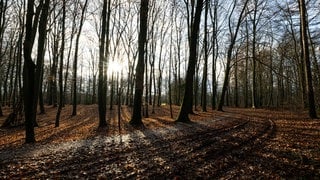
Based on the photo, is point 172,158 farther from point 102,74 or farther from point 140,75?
point 102,74

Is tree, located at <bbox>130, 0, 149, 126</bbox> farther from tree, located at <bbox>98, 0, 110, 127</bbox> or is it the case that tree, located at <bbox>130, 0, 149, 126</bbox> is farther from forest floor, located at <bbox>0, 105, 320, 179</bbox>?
forest floor, located at <bbox>0, 105, 320, 179</bbox>

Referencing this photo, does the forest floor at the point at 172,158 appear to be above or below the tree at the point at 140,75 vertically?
below

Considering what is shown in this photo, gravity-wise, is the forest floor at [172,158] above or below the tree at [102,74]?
below

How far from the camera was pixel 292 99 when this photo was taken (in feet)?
60.3

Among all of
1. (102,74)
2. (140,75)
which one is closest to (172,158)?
(140,75)

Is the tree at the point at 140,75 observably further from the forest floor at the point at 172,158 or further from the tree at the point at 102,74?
the forest floor at the point at 172,158

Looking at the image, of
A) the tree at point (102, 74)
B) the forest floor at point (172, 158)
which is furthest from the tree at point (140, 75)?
the forest floor at point (172, 158)

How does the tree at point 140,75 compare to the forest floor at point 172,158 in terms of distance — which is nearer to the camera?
the forest floor at point 172,158

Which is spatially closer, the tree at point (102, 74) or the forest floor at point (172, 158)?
the forest floor at point (172, 158)

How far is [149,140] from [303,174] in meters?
5.97

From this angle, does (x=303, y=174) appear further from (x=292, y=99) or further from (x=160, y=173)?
(x=292, y=99)

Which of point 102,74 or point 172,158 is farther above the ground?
point 102,74

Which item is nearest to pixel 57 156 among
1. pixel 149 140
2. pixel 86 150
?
pixel 86 150

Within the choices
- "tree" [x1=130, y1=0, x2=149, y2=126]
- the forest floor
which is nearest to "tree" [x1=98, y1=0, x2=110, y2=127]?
"tree" [x1=130, y1=0, x2=149, y2=126]
